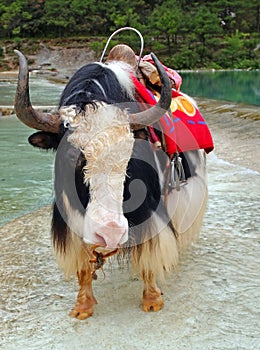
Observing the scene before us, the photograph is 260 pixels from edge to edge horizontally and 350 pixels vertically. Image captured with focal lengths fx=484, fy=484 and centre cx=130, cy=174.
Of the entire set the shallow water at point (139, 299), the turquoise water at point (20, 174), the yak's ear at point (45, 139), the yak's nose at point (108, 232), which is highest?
the yak's ear at point (45, 139)

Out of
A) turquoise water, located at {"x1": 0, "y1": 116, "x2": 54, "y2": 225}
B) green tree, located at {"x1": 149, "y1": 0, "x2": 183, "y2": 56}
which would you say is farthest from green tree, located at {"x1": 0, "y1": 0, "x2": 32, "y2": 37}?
turquoise water, located at {"x1": 0, "y1": 116, "x2": 54, "y2": 225}

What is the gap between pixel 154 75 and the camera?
2.32 metres

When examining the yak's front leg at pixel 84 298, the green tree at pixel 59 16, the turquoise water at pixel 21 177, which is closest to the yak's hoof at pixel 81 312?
the yak's front leg at pixel 84 298

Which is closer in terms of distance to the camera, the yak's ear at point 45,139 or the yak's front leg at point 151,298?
the yak's ear at point 45,139

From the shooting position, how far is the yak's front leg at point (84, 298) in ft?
6.80

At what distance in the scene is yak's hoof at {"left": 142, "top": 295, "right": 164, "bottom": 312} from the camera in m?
2.11

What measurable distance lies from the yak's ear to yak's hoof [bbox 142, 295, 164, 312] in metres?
0.78

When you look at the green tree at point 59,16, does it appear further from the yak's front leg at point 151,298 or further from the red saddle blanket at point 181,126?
the yak's front leg at point 151,298

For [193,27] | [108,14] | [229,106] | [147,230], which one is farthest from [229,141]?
[108,14]

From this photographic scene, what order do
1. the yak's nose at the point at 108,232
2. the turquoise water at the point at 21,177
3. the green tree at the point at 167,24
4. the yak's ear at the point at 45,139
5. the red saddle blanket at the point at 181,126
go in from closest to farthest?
the yak's nose at the point at 108,232, the yak's ear at the point at 45,139, the red saddle blanket at the point at 181,126, the turquoise water at the point at 21,177, the green tree at the point at 167,24

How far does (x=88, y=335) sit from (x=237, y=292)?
0.76 m

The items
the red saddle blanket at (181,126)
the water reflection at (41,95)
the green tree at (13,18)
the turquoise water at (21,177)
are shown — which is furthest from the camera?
the green tree at (13,18)

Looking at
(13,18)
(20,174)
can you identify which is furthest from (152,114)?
(13,18)

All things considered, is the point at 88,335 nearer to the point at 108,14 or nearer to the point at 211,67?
the point at 211,67
